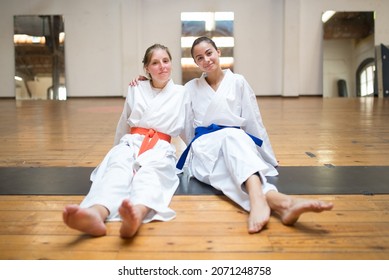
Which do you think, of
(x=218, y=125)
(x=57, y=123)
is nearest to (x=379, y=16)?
(x=57, y=123)

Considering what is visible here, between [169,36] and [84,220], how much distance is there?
9.58m

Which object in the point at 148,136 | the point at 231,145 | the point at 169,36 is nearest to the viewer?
the point at 231,145

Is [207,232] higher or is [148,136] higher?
[148,136]

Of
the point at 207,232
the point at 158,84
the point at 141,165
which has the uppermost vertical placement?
the point at 158,84

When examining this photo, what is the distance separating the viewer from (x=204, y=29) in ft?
34.5

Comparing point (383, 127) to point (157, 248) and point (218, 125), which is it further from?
point (157, 248)

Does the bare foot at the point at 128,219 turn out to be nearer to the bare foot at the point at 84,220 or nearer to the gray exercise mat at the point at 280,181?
the bare foot at the point at 84,220

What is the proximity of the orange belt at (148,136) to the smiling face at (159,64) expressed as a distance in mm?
337

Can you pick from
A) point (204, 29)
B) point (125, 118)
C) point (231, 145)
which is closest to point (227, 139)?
point (231, 145)

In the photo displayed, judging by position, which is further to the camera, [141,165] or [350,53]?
[350,53]

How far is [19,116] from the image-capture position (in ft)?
21.5

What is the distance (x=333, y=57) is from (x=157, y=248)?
396 inches

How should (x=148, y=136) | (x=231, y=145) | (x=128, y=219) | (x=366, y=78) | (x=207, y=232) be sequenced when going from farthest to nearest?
(x=366, y=78) < (x=148, y=136) < (x=231, y=145) < (x=207, y=232) < (x=128, y=219)

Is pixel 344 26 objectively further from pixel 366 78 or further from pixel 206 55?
pixel 206 55
